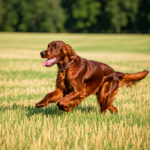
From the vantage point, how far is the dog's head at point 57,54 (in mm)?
3729

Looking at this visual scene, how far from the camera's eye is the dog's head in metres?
3.73

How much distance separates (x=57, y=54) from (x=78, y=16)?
234 ft

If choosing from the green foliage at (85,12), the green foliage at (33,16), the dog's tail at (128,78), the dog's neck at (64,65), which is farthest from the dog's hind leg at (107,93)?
the green foliage at (85,12)

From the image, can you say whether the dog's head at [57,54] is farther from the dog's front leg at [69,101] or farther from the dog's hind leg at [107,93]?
the dog's hind leg at [107,93]

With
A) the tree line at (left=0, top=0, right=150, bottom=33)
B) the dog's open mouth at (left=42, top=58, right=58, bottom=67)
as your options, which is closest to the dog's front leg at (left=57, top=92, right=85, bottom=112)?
the dog's open mouth at (left=42, top=58, right=58, bottom=67)

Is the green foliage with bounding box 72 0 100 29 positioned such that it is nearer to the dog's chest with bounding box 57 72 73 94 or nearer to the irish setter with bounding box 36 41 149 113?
the irish setter with bounding box 36 41 149 113

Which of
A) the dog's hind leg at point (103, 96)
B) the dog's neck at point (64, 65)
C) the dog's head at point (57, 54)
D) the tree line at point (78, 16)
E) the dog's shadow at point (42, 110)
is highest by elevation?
the tree line at point (78, 16)

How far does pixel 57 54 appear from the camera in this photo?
3.79 meters

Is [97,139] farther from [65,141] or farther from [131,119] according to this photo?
[131,119]

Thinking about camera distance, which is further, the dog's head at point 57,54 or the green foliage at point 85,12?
the green foliage at point 85,12

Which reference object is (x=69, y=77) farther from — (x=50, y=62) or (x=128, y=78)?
(x=128, y=78)

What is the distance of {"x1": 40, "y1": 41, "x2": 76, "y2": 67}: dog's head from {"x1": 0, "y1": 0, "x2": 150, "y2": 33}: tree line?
6153cm

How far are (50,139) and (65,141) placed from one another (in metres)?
0.19

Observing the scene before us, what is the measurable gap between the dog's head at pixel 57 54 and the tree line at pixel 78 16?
61.5 metres
